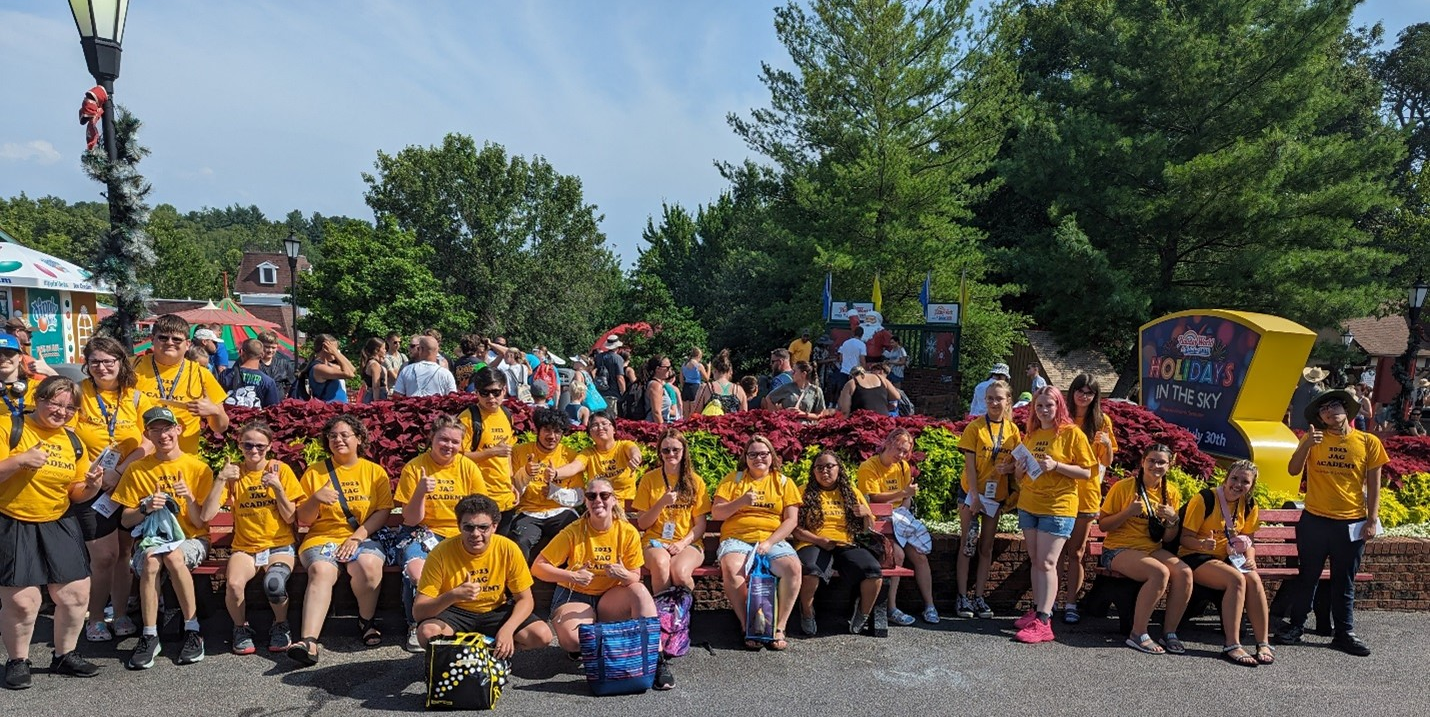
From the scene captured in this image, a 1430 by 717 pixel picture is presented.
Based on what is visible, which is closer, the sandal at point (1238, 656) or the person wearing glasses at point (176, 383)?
the sandal at point (1238, 656)

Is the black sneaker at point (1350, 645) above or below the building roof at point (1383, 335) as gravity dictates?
below

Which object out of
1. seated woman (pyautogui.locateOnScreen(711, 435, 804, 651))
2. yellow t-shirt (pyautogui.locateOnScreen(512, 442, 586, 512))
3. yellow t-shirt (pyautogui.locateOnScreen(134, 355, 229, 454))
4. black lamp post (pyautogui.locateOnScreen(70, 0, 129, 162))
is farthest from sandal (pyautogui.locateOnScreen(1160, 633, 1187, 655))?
black lamp post (pyautogui.locateOnScreen(70, 0, 129, 162))

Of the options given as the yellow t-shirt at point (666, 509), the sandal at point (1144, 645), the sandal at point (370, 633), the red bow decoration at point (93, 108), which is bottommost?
the sandal at point (1144, 645)

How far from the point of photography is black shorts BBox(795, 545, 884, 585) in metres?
5.31

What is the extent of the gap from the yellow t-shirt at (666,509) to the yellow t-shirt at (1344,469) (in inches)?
162

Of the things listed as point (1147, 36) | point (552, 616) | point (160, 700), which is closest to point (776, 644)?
point (552, 616)

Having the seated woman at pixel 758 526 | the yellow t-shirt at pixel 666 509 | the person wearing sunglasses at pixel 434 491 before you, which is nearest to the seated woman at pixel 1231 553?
the seated woman at pixel 758 526

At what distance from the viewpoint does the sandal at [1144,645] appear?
5.22 meters

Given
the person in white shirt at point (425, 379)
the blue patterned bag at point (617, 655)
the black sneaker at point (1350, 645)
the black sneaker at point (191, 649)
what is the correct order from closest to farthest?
1. the blue patterned bag at point (617, 655)
2. the black sneaker at point (191, 649)
3. the black sneaker at point (1350, 645)
4. the person in white shirt at point (425, 379)

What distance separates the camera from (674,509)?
17.7 ft

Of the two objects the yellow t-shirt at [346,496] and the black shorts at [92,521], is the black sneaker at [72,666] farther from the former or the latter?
the yellow t-shirt at [346,496]

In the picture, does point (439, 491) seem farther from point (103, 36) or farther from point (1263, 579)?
point (1263, 579)

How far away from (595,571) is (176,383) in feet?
10.3

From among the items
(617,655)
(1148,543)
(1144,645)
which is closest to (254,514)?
(617,655)
